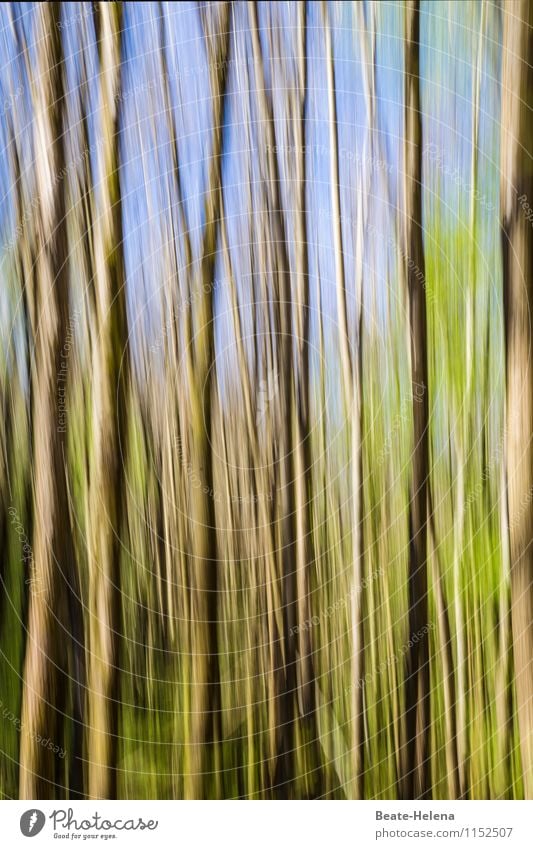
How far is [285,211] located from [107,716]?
15.7 inches

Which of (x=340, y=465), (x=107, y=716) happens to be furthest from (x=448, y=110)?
(x=107, y=716)

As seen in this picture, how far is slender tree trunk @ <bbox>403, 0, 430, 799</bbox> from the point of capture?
50 cm

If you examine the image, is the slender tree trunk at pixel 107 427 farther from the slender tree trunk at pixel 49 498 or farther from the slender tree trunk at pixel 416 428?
the slender tree trunk at pixel 416 428

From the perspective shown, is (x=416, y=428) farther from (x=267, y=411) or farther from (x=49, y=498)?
(x=49, y=498)

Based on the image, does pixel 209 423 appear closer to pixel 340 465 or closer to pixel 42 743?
pixel 340 465

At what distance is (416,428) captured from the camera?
1.65ft

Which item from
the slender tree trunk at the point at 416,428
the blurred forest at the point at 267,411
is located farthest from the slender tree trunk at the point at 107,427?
the slender tree trunk at the point at 416,428

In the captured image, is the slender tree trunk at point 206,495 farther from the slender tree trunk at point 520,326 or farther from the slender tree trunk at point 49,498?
the slender tree trunk at point 520,326

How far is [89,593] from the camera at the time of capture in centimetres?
50

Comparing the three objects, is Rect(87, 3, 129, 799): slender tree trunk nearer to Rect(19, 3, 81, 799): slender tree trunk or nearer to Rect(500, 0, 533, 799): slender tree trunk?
Rect(19, 3, 81, 799): slender tree trunk

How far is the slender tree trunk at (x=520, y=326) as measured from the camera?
50cm

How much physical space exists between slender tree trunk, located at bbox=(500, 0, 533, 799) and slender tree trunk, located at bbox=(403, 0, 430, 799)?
0.21 ft

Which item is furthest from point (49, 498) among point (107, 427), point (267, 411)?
point (267, 411)
